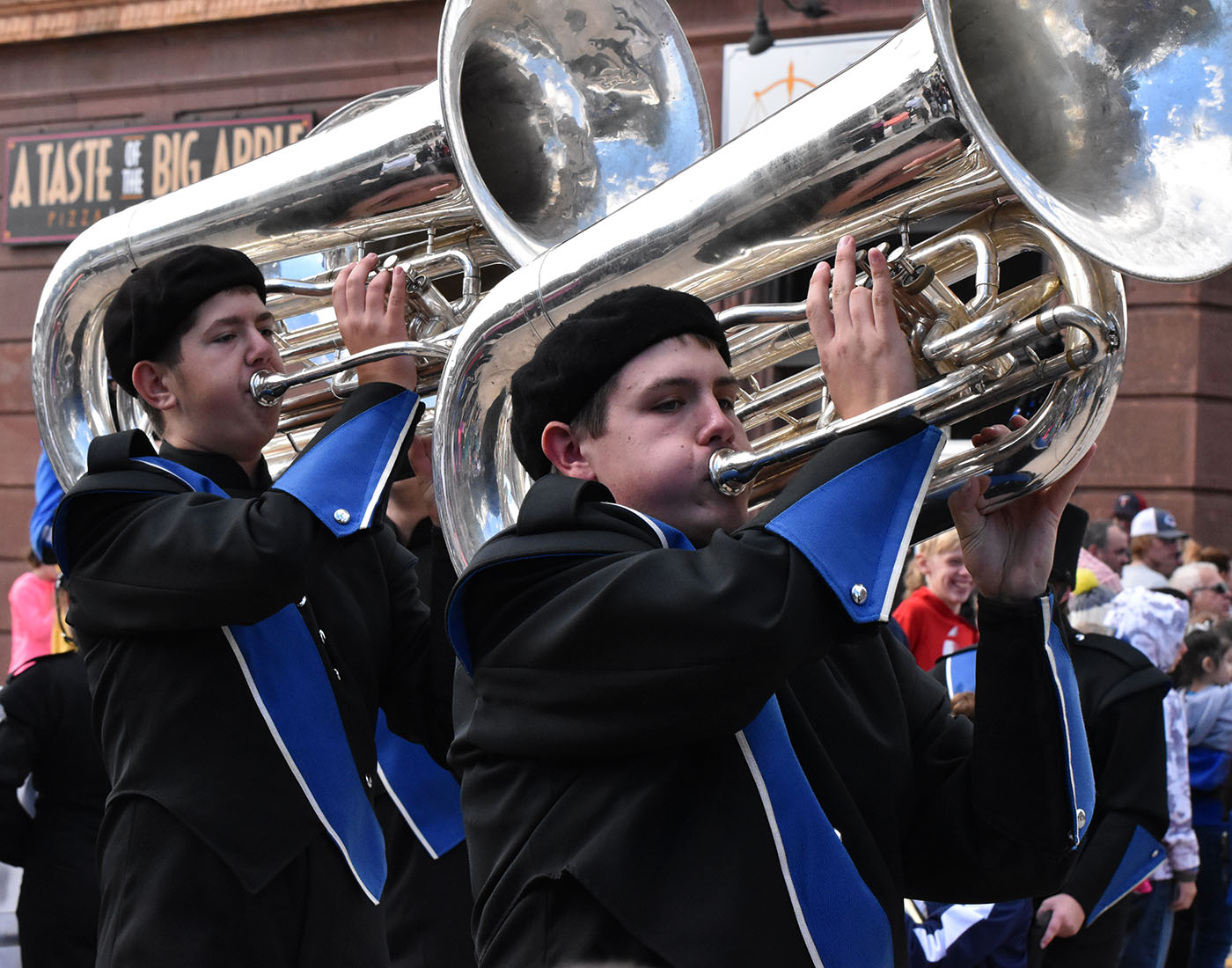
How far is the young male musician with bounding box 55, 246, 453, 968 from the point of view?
231cm

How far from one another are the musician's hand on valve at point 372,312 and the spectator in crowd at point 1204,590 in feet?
15.4

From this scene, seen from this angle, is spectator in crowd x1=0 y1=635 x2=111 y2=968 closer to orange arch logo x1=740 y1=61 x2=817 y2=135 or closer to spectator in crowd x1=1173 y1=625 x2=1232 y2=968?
spectator in crowd x1=1173 y1=625 x2=1232 y2=968

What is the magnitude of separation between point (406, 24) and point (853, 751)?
816 cm

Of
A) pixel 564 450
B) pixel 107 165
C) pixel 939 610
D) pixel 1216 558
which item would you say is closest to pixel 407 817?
pixel 564 450

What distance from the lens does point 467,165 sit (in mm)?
2873

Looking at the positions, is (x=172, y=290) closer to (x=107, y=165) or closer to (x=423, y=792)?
(x=423, y=792)

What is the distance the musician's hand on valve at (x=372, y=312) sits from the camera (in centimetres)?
260

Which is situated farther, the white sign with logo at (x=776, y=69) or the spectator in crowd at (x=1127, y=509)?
the white sign with logo at (x=776, y=69)

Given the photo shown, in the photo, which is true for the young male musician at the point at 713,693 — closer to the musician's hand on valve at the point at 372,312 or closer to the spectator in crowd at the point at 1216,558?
the musician's hand on valve at the point at 372,312

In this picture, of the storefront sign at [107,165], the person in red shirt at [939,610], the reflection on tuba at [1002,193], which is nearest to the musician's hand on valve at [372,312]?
the reflection on tuba at [1002,193]

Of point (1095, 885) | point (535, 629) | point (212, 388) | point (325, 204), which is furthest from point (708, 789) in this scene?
point (1095, 885)

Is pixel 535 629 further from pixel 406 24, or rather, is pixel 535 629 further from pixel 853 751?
pixel 406 24

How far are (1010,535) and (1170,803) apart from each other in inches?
120

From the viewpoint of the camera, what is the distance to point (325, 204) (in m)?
2.98
